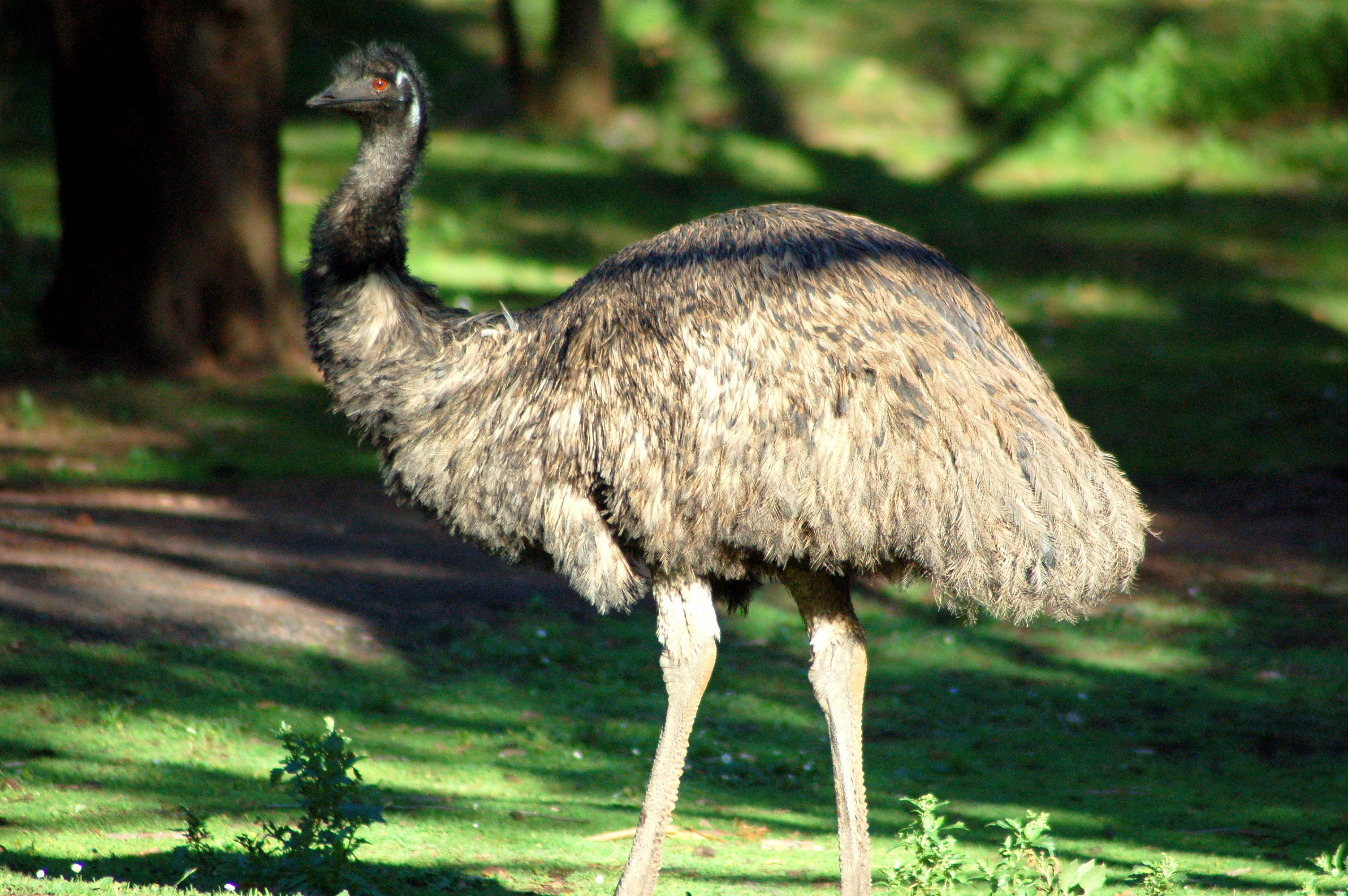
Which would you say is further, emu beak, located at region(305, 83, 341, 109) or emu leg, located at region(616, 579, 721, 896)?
emu beak, located at region(305, 83, 341, 109)

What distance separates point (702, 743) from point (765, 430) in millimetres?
2894

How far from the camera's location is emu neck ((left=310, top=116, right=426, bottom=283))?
516cm

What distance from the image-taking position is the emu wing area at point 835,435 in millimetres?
4332

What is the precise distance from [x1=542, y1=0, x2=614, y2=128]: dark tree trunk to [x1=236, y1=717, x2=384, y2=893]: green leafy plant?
1505 centimetres

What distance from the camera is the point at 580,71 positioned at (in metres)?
19.1

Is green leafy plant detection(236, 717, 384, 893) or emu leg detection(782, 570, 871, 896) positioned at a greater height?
emu leg detection(782, 570, 871, 896)

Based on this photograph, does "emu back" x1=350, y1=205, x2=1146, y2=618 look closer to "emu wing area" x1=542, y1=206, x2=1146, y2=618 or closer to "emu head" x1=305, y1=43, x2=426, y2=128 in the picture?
"emu wing area" x1=542, y1=206, x2=1146, y2=618

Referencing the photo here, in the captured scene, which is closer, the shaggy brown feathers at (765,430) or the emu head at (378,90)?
the shaggy brown feathers at (765,430)

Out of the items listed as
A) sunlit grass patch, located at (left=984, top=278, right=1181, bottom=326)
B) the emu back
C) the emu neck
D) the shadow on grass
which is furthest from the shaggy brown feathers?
sunlit grass patch, located at (left=984, top=278, right=1181, bottom=326)

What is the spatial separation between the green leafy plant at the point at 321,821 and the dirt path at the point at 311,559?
8.80 feet

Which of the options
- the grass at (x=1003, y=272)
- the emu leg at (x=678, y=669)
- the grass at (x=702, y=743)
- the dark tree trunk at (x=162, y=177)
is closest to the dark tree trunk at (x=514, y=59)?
the grass at (x=1003, y=272)

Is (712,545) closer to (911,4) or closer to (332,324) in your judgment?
(332,324)

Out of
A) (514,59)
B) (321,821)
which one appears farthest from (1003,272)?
(321,821)

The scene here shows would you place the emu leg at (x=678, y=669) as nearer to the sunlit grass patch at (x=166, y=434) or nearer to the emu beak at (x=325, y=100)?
the emu beak at (x=325, y=100)
